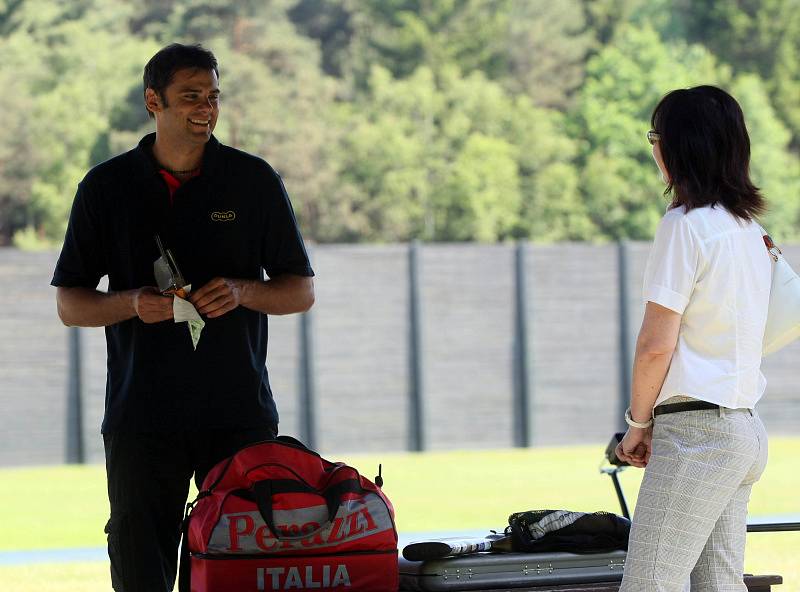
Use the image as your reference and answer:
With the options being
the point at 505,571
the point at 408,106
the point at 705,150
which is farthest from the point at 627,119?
the point at 705,150

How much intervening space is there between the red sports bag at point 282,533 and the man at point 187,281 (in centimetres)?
17

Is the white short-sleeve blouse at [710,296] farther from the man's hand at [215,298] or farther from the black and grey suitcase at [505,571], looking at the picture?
the man's hand at [215,298]

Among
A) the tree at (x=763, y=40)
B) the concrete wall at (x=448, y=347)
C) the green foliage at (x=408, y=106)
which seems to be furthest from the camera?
the tree at (x=763, y=40)

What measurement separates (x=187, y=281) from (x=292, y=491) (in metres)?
0.53

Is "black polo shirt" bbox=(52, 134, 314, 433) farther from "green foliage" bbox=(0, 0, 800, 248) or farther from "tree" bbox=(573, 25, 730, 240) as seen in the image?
"tree" bbox=(573, 25, 730, 240)

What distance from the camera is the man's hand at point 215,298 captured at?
2.66 m

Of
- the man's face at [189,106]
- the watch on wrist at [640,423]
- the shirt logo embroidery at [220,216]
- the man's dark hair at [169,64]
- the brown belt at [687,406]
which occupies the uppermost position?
the man's dark hair at [169,64]

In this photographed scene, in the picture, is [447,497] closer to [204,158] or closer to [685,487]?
[204,158]

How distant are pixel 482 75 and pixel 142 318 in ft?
84.4

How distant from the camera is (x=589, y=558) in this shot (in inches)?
111

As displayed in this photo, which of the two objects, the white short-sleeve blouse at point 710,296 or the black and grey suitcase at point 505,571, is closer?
the white short-sleeve blouse at point 710,296

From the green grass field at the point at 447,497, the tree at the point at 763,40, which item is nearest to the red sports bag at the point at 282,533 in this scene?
the green grass field at the point at 447,497

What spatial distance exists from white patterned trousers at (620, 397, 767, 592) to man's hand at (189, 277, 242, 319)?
88 centimetres

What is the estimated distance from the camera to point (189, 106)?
282cm
